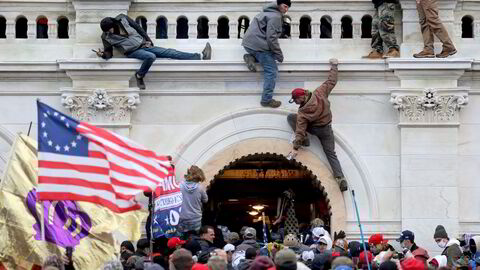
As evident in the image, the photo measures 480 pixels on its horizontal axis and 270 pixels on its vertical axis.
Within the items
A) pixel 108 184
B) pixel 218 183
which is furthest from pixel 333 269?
pixel 218 183

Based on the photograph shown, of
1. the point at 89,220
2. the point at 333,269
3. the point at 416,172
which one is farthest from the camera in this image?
the point at 416,172

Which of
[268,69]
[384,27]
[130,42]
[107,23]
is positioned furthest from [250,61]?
[107,23]

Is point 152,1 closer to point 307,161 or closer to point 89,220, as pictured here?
point 307,161

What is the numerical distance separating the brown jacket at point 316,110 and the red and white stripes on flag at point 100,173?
7.17m

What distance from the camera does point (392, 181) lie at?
3030 cm

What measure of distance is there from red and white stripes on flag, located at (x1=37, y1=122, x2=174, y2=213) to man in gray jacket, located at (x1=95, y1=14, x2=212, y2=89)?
23.4 feet

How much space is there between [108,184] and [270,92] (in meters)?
7.81

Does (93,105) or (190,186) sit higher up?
(93,105)

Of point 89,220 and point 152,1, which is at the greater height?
point 152,1

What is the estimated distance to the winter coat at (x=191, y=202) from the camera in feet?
96.2

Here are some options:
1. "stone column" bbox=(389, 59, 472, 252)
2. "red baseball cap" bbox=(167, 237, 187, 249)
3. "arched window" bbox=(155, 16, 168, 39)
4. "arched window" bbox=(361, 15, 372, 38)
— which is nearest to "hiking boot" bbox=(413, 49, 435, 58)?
"stone column" bbox=(389, 59, 472, 252)

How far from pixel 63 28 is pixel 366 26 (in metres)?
5.17

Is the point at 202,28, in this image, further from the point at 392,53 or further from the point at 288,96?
the point at 392,53

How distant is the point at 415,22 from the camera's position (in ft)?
100
